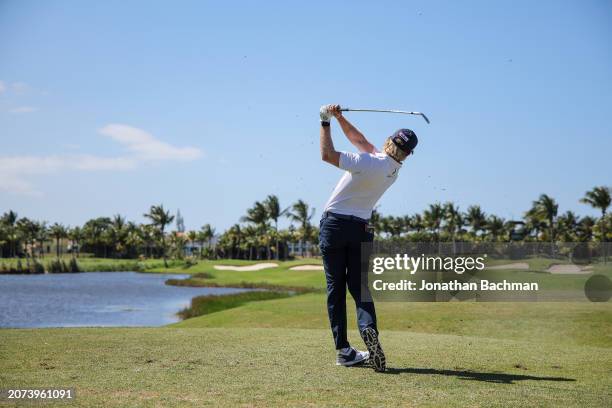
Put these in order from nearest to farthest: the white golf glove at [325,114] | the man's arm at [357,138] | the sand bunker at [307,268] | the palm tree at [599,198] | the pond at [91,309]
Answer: the white golf glove at [325,114] → the man's arm at [357,138] → the pond at [91,309] → the sand bunker at [307,268] → the palm tree at [599,198]

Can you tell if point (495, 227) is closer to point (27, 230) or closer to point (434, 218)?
point (434, 218)

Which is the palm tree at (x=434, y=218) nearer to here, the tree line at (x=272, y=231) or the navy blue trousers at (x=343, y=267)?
the tree line at (x=272, y=231)

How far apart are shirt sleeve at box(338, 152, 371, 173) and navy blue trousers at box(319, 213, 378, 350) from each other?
0.58 m

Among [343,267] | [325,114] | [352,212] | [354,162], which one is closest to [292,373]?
[343,267]

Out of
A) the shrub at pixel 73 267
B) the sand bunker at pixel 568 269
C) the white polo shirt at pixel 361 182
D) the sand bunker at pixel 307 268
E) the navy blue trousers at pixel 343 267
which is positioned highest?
the white polo shirt at pixel 361 182

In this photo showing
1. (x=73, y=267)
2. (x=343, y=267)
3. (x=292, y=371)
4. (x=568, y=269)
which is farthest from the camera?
(x=73, y=267)

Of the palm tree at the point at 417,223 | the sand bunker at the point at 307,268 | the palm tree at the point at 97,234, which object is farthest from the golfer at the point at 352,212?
the palm tree at the point at 97,234

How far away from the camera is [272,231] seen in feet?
482

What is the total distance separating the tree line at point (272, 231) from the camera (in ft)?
404

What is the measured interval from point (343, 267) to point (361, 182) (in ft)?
3.23

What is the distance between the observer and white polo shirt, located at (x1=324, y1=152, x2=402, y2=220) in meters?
7.02

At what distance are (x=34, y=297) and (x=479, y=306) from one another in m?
39.6

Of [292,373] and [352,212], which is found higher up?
[352,212]

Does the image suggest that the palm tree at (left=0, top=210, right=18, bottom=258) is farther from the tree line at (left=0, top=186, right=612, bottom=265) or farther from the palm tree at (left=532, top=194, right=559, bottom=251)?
the palm tree at (left=532, top=194, right=559, bottom=251)
